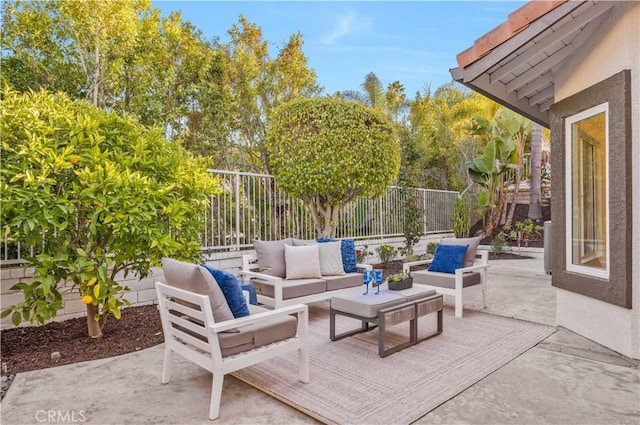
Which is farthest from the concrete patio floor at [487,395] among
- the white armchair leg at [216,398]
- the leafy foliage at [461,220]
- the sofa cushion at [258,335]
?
the leafy foliage at [461,220]

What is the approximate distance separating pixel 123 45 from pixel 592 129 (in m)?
8.88

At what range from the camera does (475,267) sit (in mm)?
6020

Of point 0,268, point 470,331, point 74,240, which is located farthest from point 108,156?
point 470,331

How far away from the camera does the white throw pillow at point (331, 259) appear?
6.11 m

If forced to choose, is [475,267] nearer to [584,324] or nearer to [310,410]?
[584,324]

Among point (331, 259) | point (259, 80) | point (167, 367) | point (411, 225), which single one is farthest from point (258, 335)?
point (259, 80)

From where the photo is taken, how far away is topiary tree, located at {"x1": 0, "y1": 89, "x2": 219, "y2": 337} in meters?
3.77

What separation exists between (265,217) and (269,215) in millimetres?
139

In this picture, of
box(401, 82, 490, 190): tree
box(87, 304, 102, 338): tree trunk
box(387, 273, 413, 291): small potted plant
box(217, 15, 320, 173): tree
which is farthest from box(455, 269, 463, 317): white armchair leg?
box(401, 82, 490, 190): tree

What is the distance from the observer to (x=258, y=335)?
3.25 meters

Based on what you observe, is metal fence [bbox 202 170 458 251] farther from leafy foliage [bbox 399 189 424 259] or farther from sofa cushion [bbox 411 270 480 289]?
sofa cushion [bbox 411 270 480 289]

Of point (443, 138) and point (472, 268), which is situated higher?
point (443, 138)

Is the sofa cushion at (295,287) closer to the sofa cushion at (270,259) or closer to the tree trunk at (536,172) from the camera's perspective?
the sofa cushion at (270,259)

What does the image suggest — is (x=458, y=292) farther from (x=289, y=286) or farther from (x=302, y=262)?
(x=289, y=286)
